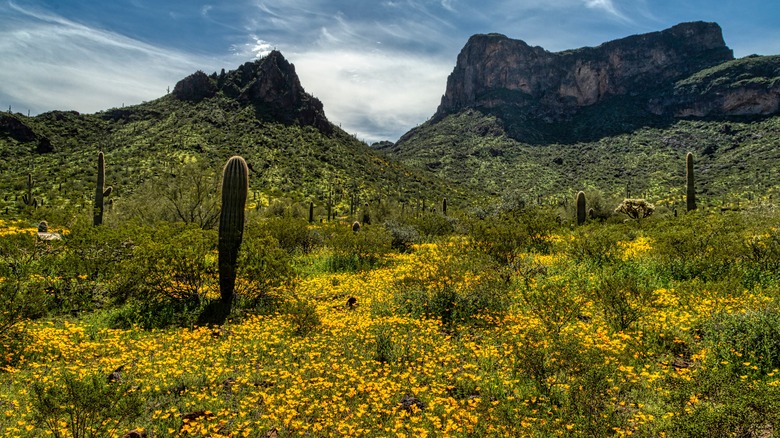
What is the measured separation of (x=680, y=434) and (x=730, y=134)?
126901mm

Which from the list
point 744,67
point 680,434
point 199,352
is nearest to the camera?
point 680,434

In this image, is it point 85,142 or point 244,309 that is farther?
point 85,142

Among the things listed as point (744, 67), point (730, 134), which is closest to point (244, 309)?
point (730, 134)

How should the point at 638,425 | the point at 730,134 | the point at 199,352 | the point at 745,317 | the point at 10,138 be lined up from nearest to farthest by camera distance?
the point at 638,425
the point at 745,317
the point at 199,352
the point at 10,138
the point at 730,134

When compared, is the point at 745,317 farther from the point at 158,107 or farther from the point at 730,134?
the point at 730,134

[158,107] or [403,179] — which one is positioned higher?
[158,107]

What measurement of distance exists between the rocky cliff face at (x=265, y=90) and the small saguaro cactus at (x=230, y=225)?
82.6 metres

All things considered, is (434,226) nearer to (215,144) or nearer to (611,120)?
(215,144)

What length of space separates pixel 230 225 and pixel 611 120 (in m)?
143

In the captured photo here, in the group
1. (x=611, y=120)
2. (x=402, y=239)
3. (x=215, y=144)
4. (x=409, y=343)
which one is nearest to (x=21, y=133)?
(x=215, y=144)

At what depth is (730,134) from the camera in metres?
99.3

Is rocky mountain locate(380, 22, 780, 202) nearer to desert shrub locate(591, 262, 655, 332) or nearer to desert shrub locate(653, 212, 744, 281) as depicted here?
desert shrub locate(653, 212, 744, 281)

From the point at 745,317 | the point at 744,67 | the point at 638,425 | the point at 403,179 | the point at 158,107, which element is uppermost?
the point at 744,67

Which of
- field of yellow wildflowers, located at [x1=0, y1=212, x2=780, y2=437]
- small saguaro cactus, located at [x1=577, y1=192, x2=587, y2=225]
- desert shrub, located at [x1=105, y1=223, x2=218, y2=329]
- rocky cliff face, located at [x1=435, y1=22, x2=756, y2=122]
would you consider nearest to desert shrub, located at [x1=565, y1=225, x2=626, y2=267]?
field of yellow wildflowers, located at [x1=0, y1=212, x2=780, y2=437]
